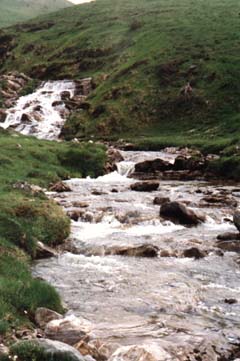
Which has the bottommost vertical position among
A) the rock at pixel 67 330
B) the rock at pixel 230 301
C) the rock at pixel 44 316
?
the rock at pixel 230 301

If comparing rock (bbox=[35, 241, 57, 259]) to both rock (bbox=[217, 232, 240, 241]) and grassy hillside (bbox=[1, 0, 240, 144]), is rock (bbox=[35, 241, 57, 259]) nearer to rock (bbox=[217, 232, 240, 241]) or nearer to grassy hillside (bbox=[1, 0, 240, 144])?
rock (bbox=[217, 232, 240, 241])

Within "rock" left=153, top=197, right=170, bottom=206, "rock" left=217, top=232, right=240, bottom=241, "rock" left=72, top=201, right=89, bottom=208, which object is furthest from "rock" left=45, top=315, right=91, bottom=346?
"rock" left=153, top=197, right=170, bottom=206

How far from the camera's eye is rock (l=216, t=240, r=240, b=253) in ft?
70.7

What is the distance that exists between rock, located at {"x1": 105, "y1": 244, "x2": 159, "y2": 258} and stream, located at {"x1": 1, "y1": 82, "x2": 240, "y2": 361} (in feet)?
0.54

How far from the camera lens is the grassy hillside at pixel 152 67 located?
243 ft

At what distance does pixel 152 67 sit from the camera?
87.8 m

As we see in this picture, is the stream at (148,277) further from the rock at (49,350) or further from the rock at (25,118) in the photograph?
the rock at (25,118)

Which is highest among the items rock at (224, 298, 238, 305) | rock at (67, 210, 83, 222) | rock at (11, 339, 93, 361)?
rock at (11, 339, 93, 361)

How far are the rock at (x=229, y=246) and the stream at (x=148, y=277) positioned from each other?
0.40 m

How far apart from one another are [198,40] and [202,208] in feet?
245

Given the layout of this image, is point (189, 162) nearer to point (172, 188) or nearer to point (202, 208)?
point (172, 188)

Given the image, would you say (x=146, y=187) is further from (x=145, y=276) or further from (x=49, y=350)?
(x=49, y=350)

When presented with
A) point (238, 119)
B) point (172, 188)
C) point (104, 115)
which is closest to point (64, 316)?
point (172, 188)

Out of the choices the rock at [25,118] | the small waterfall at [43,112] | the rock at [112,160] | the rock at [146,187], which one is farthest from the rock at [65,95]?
the rock at [146,187]
